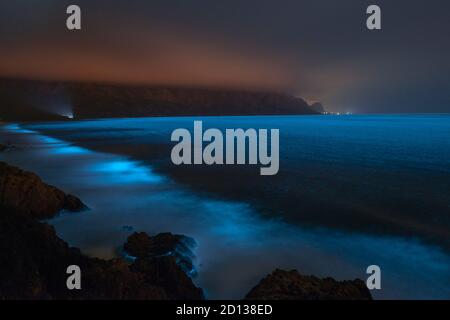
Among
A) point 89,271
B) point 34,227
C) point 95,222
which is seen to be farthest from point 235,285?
point 95,222

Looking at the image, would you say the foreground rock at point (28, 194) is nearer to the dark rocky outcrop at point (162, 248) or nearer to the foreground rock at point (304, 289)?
the dark rocky outcrop at point (162, 248)

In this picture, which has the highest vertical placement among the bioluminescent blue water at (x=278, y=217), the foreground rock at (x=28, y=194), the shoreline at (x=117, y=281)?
the foreground rock at (x=28, y=194)

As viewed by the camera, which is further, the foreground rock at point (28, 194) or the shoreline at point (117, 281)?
the foreground rock at point (28, 194)

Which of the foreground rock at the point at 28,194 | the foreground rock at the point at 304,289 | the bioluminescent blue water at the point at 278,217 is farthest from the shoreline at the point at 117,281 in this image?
the foreground rock at the point at 28,194

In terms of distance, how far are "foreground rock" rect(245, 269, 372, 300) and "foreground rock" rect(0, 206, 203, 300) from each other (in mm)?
2336

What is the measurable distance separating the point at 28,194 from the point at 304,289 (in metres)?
15.1

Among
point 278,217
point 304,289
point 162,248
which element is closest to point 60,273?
point 162,248

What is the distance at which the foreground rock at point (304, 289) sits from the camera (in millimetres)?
10125

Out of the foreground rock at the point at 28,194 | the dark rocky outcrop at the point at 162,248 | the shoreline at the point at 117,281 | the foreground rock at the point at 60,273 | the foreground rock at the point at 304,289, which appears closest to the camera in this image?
the foreground rock at the point at 60,273

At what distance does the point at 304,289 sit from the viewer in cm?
1037

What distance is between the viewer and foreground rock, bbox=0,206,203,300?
9.22m

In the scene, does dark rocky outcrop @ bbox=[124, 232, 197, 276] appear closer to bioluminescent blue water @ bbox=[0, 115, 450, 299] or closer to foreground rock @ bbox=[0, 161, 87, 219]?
bioluminescent blue water @ bbox=[0, 115, 450, 299]

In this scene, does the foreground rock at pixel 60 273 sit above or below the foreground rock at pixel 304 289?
above

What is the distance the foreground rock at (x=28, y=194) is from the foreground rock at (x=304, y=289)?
13.2 meters
